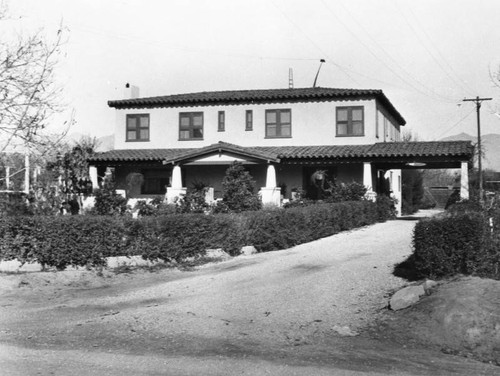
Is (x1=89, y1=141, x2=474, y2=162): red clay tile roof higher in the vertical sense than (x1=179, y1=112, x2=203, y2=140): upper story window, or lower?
lower

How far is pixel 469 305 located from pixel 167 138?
81.8 ft

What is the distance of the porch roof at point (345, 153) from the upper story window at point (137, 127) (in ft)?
8.45

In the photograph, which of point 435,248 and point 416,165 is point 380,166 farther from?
point 435,248

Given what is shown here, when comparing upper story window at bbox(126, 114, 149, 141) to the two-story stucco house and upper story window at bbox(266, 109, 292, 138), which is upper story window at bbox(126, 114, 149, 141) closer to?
the two-story stucco house

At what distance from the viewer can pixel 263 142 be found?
2953cm

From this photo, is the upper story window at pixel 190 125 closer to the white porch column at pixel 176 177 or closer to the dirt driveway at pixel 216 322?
the white porch column at pixel 176 177

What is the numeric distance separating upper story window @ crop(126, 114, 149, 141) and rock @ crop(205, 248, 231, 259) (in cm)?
1864

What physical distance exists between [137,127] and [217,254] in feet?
63.0

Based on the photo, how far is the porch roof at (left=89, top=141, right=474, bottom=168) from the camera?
26094 mm

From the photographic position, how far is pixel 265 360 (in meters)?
6.15

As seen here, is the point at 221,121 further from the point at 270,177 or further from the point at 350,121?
the point at 350,121

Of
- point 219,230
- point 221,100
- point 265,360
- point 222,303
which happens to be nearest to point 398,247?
point 219,230

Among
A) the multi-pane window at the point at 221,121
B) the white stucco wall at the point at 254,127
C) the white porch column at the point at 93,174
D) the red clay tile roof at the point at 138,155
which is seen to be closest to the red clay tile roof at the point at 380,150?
the white stucco wall at the point at 254,127

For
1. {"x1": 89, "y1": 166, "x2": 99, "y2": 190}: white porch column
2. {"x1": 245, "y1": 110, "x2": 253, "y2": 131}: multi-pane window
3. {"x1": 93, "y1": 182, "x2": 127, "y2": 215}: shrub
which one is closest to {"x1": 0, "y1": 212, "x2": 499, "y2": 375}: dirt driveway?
{"x1": 93, "y1": 182, "x2": 127, "y2": 215}: shrub
